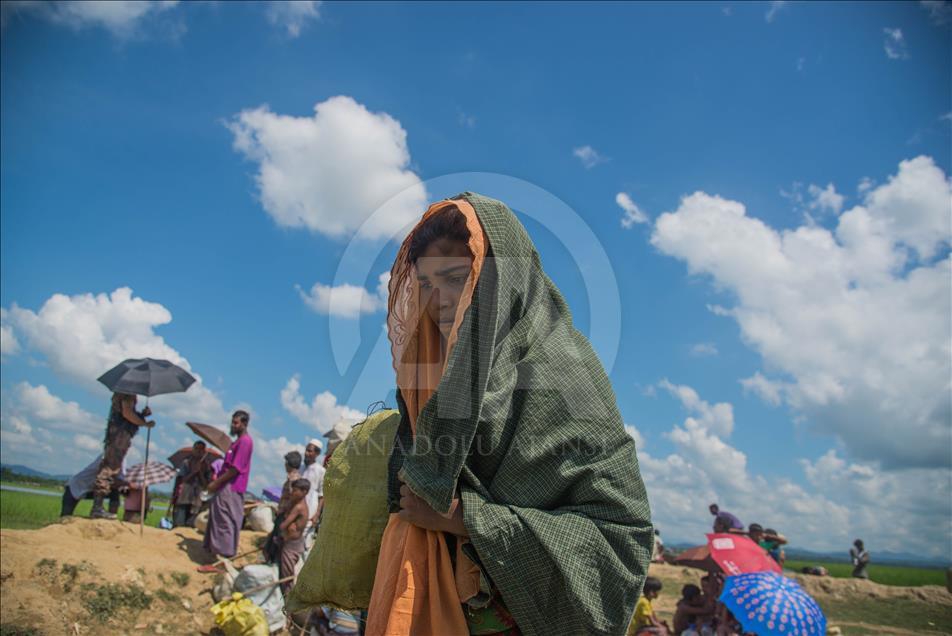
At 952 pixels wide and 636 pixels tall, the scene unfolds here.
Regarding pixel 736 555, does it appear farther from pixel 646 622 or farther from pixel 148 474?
pixel 148 474

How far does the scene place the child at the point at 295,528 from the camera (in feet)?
24.9

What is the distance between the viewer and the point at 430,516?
166 centimetres

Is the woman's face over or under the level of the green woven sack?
over

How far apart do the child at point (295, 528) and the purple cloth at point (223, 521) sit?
0.91m

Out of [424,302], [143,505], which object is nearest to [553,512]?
[424,302]

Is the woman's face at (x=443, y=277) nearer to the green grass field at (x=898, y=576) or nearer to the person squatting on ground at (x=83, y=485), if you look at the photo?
the person squatting on ground at (x=83, y=485)

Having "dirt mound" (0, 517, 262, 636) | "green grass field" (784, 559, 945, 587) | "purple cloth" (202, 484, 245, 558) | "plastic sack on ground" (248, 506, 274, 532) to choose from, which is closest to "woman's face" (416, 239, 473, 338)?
"dirt mound" (0, 517, 262, 636)

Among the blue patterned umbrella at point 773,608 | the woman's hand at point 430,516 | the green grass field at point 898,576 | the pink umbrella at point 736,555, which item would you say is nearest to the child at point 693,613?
the pink umbrella at point 736,555

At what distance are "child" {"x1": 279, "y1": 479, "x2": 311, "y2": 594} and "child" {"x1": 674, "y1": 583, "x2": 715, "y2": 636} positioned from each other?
196 inches

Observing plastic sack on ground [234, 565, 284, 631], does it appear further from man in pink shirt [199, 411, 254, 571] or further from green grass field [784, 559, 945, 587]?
green grass field [784, 559, 945, 587]

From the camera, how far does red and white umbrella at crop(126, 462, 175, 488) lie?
8828mm

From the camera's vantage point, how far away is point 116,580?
642 centimetres

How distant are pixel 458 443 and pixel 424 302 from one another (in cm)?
62

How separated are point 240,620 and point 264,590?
0.82 m
